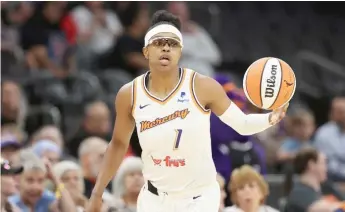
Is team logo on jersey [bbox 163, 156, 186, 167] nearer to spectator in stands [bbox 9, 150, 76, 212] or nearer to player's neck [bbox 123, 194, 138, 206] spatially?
spectator in stands [bbox 9, 150, 76, 212]

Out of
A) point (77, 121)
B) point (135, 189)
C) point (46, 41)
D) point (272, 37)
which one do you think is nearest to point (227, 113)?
point (135, 189)

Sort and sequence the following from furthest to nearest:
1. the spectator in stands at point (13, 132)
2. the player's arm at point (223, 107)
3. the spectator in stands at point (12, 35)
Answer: the spectator in stands at point (12, 35) < the spectator in stands at point (13, 132) < the player's arm at point (223, 107)

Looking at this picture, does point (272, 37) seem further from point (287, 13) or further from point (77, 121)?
point (77, 121)

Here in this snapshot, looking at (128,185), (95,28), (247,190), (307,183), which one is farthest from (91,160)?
(95,28)

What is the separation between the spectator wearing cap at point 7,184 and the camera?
26.3ft

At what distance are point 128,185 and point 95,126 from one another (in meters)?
2.30

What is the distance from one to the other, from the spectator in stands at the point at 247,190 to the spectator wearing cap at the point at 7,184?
1759 mm

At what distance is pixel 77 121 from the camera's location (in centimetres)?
1224

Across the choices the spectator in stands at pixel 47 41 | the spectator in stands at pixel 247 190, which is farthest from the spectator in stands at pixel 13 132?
the spectator in stands at pixel 247 190

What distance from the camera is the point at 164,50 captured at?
6582 mm

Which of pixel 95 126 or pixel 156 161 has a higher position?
pixel 95 126

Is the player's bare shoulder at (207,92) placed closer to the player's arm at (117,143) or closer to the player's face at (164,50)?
the player's face at (164,50)

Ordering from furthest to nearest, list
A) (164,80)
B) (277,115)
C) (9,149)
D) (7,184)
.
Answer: (9,149) < (7,184) < (164,80) < (277,115)

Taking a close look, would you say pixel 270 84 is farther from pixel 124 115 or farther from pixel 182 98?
pixel 124 115
